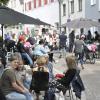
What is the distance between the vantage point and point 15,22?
44.2 feet

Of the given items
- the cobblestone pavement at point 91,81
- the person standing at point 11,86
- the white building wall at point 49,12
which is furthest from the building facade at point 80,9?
the person standing at point 11,86

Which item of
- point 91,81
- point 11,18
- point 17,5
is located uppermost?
point 17,5

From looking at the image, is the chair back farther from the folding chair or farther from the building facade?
the building facade

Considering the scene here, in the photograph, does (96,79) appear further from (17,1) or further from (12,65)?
(17,1)

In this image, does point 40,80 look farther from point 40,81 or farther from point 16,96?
point 16,96

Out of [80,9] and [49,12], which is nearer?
[80,9]

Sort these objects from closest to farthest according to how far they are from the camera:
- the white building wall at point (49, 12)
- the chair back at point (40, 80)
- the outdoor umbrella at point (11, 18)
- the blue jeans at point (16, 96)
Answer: the blue jeans at point (16, 96) → the chair back at point (40, 80) → the outdoor umbrella at point (11, 18) → the white building wall at point (49, 12)

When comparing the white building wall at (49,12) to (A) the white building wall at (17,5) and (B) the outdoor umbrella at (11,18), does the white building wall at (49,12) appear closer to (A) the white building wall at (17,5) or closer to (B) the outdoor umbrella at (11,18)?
(A) the white building wall at (17,5)

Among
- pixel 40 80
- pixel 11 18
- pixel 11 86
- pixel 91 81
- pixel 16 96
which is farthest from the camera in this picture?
pixel 91 81

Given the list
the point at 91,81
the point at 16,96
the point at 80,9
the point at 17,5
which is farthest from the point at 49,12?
the point at 16,96

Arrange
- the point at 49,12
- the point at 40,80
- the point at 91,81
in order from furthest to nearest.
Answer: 1. the point at 49,12
2. the point at 91,81
3. the point at 40,80

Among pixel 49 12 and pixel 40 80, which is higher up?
pixel 49 12

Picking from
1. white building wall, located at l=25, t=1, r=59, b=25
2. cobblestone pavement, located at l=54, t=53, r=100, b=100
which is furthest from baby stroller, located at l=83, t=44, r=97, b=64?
white building wall, located at l=25, t=1, r=59, b=25

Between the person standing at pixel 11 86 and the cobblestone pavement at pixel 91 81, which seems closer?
the person standing at pixel 11 86
